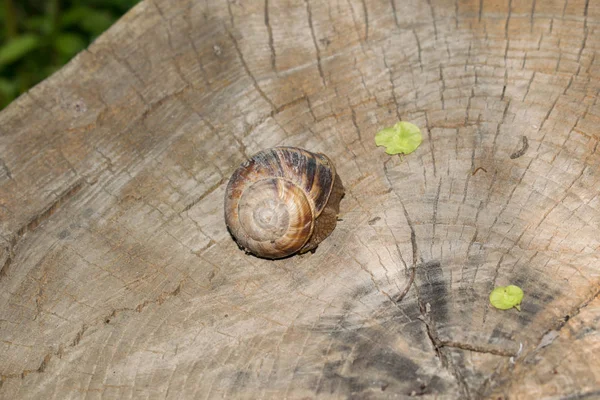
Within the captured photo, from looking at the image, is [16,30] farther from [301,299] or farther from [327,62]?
[301,299]

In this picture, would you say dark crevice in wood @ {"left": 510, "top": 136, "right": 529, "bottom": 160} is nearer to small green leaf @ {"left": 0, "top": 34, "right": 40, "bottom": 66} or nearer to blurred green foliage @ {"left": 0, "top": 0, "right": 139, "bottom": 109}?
blurred green foliage @ {"left": 0, "top": 0, "right": 139, "bottom": 109}

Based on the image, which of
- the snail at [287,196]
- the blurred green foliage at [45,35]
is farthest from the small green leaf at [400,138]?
the blurred green foliage at [45,35]

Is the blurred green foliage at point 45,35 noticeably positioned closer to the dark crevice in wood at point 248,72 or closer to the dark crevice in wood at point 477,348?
the dark crevice in wood at point 248,72

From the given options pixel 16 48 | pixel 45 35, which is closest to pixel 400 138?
pixel 16 48

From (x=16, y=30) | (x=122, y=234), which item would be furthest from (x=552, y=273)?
(x=16, y=30)

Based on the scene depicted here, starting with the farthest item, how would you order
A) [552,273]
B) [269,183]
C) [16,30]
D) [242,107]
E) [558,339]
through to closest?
[16,30] < [242,107] < [269,183] < [552,273] < [558,339]

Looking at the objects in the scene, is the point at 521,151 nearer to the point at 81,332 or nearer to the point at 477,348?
the point at 477,348
